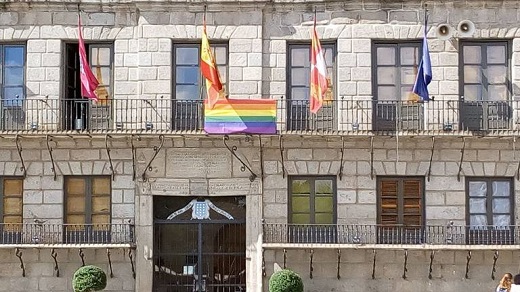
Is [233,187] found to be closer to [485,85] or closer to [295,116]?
[295,116]

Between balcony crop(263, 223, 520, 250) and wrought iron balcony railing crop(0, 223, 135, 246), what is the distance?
120 inches

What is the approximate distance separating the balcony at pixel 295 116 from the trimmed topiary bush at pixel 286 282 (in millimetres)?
3044

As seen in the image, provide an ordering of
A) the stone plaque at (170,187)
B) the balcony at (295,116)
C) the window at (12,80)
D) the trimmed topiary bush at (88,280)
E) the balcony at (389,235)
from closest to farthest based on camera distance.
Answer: the trimmed topiary bush at (88,280) < the balcony at (389,235) < the balcony at (295,116) < the stone plaque at (170,187) < the window at (12,80)

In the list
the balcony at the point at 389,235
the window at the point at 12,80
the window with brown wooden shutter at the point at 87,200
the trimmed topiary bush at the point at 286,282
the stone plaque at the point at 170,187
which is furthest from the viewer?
the window at the point at 12,80

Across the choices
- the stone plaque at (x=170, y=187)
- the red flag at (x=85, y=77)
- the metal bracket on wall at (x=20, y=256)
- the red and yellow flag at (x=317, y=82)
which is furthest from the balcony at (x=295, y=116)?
the metal bracket on wall at (x=20, y=256)

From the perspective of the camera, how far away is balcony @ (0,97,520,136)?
18969 millimetres

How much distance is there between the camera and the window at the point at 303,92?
1912 centimetres

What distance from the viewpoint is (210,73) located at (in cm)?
1802

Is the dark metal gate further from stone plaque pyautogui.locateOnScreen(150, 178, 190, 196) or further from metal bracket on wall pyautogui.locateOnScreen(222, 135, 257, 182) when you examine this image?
metal bracket on wall pyautogui.locateOnScreen(222, 135, 257, 182)

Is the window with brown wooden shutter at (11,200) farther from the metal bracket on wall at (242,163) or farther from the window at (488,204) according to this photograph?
the window at (488,204)

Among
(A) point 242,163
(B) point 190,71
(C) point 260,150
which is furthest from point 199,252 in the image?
(B) point 190,71

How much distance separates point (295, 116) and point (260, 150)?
1.04m

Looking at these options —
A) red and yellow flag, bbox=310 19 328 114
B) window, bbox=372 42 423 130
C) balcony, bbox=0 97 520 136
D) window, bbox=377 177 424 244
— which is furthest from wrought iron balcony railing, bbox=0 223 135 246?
window, bbox=372 42 423 130

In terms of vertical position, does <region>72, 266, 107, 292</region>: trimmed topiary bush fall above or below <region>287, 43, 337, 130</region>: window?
below
